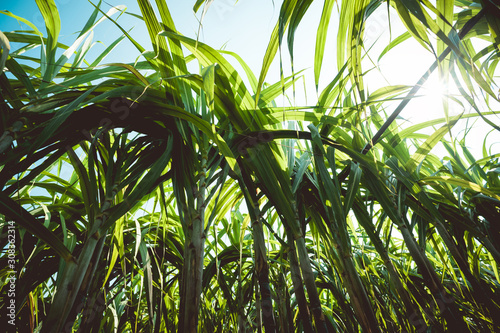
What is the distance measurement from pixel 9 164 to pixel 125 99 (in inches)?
10.8

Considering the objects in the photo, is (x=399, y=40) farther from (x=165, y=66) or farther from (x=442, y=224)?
(x=165, y=66)

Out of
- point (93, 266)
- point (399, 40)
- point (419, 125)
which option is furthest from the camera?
point (419, 125)

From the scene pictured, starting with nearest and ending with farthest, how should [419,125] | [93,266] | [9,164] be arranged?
[9,164] → [93,266] → [419,125]

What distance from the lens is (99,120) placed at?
0.64 meters

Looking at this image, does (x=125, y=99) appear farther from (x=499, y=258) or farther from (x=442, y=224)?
(x=499, y=258)

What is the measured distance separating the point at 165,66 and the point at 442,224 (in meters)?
0.85

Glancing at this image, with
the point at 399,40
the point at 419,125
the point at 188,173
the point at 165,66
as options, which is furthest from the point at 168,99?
the point at 419,125

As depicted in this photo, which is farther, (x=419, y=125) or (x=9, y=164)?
(x=419, y=125)

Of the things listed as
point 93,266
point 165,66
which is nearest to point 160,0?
point 165,66

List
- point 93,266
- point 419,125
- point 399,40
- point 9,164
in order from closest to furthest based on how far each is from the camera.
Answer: point 9,164 → point 93,266 → point 399,40 → point 419,125

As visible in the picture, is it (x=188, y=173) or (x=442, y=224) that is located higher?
(x=188, y=173)

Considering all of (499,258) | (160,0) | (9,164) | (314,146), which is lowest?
(499,258)

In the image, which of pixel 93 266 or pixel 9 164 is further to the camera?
pixel 93 266

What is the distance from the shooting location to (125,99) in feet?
2.12
